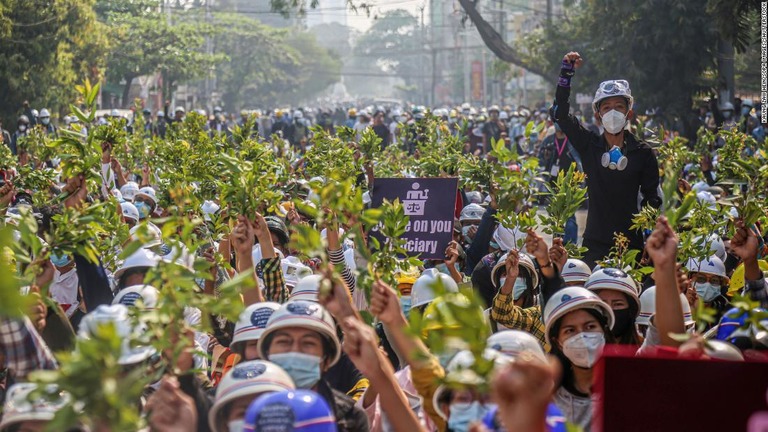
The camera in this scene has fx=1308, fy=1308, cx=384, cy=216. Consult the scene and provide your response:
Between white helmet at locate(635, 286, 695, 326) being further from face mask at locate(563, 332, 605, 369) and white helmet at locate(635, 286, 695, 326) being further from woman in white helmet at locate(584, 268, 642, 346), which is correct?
face mask at locate(563, 332, 605, 369)

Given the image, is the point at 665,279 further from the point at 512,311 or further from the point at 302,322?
the point at 512,311

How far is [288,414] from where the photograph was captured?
3.88 m

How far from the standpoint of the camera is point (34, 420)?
13.9 ft

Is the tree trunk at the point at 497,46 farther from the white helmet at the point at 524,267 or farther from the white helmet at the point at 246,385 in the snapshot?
the white helmet at the point at 246,385

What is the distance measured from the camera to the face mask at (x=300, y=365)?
4.97m

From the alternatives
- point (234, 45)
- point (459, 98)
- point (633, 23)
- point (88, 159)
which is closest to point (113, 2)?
point (633, 23)

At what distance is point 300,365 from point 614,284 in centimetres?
204

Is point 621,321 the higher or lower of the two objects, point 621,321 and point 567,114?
the lower

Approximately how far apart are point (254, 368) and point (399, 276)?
2890 mm

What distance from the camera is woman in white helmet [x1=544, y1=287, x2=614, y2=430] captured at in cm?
524

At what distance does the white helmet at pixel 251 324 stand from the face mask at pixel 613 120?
9.78 feet

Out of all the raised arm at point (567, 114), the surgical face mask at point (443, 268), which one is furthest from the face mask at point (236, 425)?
the raised arm at point (567, 114)

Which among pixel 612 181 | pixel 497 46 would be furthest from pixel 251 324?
pixel 497 46

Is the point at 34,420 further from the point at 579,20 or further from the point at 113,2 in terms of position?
the point at 113,2
